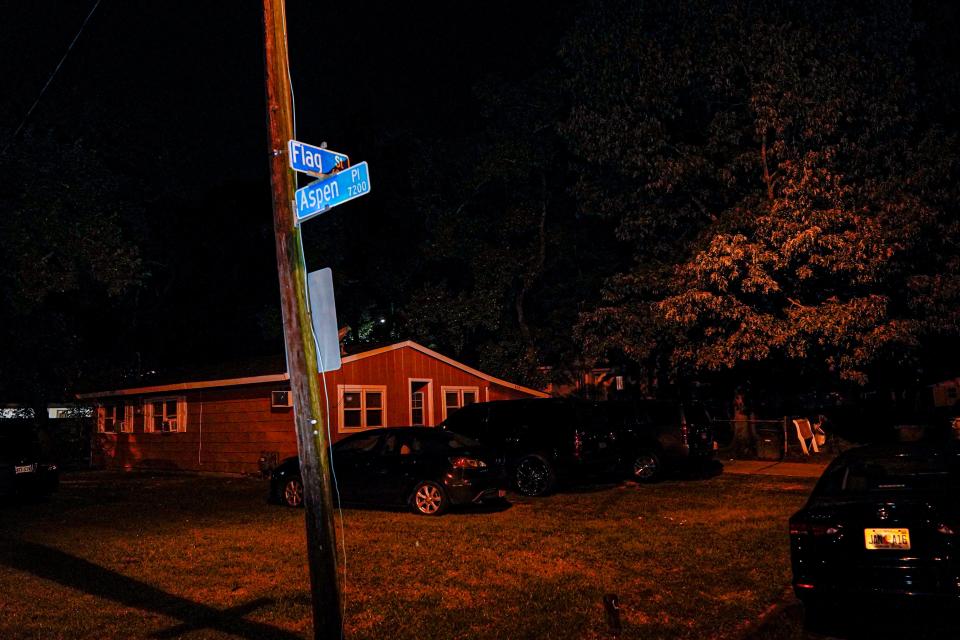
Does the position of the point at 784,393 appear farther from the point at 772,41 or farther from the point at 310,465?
the point at 310,465

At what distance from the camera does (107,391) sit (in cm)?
2745

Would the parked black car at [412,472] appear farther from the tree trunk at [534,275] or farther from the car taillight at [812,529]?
the tree trunk at [534,275]

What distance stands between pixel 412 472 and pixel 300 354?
8470 millimetres

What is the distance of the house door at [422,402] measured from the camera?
23641mm

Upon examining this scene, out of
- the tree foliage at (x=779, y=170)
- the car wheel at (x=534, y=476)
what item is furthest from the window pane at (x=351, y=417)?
the tree foliage at (x=779, y=170)

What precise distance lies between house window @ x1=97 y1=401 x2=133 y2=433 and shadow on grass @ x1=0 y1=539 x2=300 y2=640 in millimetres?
16471

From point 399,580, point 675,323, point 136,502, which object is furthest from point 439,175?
point 399,580

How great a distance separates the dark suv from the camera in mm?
16781

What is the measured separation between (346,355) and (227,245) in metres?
22.6

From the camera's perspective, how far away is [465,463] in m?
14.1

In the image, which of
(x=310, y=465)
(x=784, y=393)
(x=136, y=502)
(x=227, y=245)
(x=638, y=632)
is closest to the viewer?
(x=310, y=465)

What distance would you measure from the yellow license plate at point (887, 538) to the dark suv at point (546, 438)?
9.96 metres

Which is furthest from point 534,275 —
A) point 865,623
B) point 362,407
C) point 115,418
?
point 865,623

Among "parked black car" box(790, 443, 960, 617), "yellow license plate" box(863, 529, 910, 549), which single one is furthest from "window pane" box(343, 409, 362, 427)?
"yellow license plate" box(863, 529, 910, 549)
